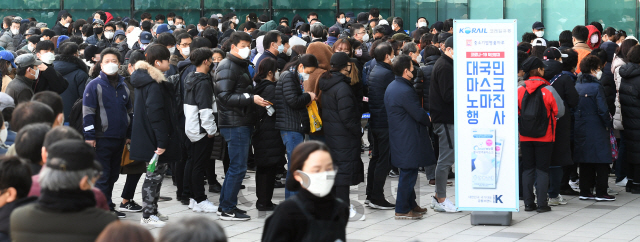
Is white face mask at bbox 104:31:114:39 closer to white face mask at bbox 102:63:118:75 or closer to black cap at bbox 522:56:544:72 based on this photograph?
white face mask at bbox 102:63:118:75

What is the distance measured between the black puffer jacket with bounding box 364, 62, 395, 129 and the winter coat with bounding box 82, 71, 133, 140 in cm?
268

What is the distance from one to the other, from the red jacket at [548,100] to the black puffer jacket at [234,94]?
9.41ft

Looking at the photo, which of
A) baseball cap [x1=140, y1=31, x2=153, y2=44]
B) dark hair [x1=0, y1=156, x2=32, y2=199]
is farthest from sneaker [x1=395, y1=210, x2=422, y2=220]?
baseball cap [x1=140, y1=31, x2=153, y2=44]

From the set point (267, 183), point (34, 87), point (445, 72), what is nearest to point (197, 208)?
point (267, 183)

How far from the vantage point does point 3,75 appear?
865cm

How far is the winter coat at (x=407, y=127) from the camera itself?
26.4 ft

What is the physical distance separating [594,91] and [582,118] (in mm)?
357

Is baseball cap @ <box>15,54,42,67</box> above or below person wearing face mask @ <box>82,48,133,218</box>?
above

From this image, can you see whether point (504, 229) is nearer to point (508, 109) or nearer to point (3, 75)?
point (508, 109)

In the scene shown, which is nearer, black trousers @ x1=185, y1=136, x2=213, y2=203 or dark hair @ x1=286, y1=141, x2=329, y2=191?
dark hair @ x1=286, y1=141, x2=329, y2=191

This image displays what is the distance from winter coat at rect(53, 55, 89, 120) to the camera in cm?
978

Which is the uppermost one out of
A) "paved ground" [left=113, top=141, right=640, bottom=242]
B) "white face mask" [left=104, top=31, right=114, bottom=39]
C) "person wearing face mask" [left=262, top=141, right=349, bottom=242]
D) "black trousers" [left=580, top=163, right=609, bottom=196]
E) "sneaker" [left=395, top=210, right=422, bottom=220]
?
"white face mask" [left=104, top=31, right=114, bottom=39]

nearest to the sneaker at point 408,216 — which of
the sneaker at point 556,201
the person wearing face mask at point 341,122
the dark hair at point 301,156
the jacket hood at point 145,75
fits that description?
the person wearing face mask at point 341,122

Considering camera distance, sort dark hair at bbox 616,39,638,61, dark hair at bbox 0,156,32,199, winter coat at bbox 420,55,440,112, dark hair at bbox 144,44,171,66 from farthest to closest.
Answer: dark hair at bbox 616,39,638,61
winter coat at bbox 420,55,440,112
dark hair at bbox 144,44,171,66
dark hair at bbox 0,156,32,199
